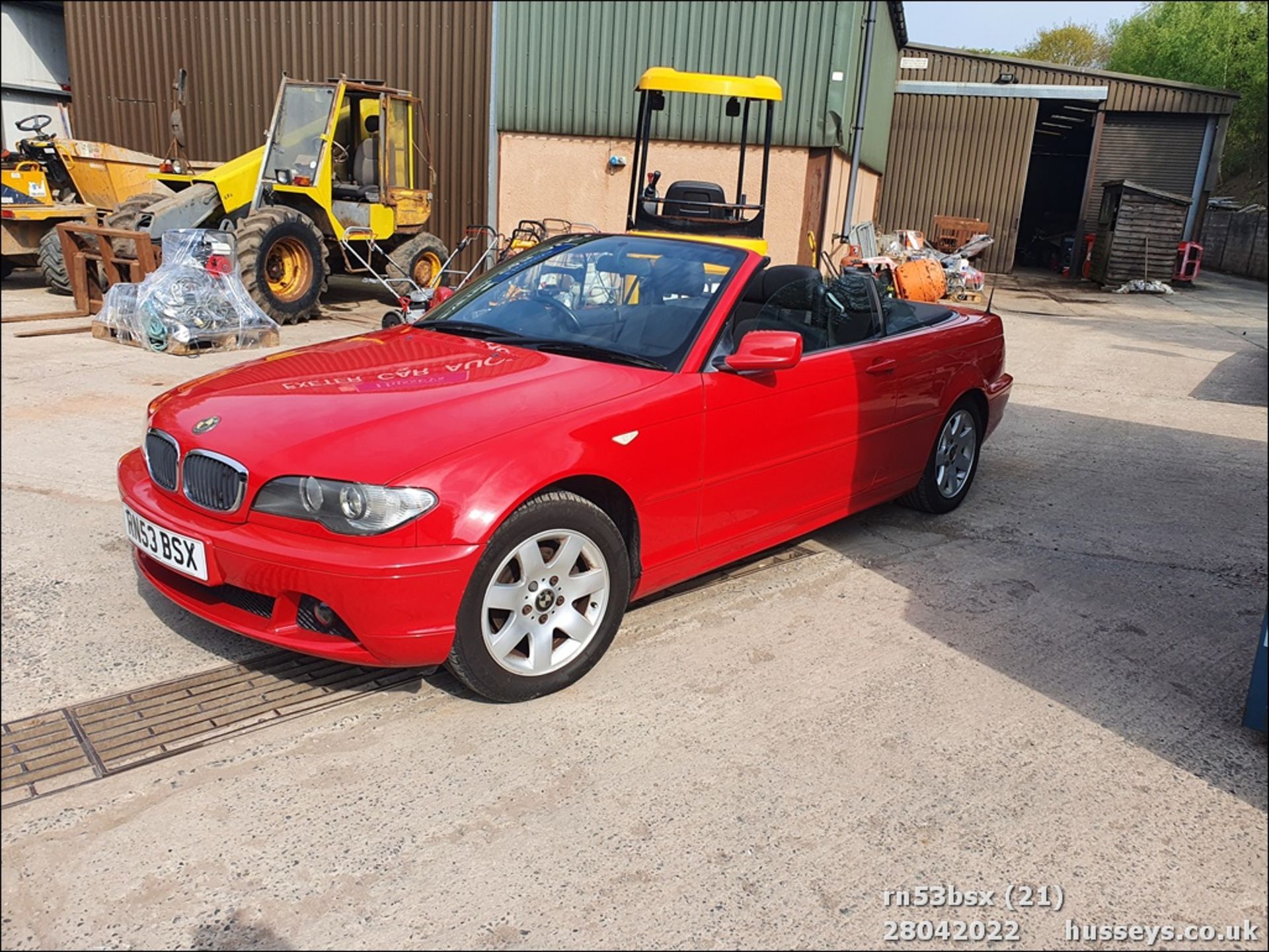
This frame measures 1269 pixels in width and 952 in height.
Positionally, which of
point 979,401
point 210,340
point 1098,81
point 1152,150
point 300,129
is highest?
point 1098,81

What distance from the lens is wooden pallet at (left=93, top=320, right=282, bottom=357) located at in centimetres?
887

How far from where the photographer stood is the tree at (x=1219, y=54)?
32250 millimetres

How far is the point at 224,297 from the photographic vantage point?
30.5ft

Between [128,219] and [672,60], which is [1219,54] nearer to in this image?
[672,60]

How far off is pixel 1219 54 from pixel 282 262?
122 feet

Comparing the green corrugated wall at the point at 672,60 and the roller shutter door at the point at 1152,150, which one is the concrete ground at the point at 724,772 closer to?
the green corrugated wall at the point at 672,60

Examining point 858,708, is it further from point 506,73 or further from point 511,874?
point 506,73

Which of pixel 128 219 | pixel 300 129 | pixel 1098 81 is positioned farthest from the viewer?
pixel 1098 81

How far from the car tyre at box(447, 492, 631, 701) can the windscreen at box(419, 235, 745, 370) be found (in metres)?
0.79

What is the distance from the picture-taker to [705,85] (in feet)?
34.7

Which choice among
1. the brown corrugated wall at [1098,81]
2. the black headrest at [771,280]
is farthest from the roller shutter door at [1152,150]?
the black headrest at [771,280]

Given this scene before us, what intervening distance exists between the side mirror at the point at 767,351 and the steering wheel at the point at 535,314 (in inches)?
25.7

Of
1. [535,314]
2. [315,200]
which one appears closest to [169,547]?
[535,314]

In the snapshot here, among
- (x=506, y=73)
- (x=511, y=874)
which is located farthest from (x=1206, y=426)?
(x=506, y=73)
